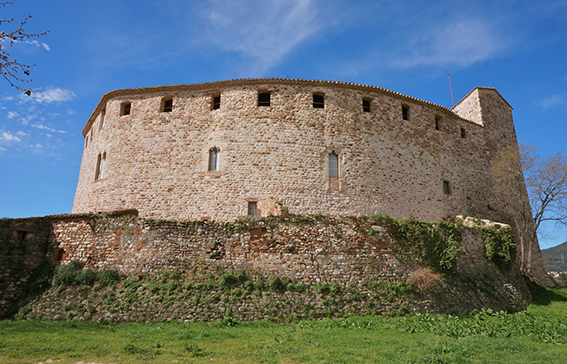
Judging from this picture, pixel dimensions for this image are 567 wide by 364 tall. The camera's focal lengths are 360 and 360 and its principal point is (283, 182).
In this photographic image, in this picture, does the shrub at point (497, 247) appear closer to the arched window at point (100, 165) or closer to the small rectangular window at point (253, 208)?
the small rectangular window at point (253, 208)

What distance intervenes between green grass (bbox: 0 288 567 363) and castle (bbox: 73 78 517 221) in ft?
31.9

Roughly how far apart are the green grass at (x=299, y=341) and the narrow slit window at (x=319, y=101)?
1489 cm

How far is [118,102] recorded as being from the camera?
2578cm

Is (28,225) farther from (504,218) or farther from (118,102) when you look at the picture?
(504,218)

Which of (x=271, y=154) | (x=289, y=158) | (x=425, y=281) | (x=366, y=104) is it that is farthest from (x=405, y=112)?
(x=425, y=281)

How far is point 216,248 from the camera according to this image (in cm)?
1446

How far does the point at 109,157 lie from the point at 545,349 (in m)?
25.2

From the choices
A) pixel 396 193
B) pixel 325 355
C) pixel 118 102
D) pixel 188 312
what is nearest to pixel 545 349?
pixel 325 355

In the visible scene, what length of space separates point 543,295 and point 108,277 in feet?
74.6

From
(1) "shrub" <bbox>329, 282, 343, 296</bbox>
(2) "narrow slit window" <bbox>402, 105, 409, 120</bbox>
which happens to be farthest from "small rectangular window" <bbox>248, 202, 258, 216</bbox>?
(2) "narrow slit window" <bbox>402, 105, 409, 120</bbox>

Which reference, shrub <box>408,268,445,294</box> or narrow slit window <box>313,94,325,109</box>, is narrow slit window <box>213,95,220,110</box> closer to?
narrow slit window <box>313,94,325,109</box>

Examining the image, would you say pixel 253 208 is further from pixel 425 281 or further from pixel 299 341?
pixel 299 341

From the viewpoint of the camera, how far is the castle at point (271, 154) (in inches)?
879

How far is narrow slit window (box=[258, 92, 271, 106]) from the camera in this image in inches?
952
